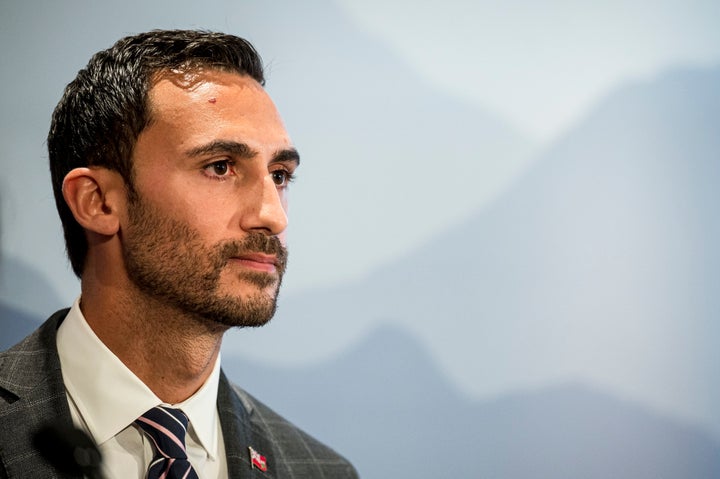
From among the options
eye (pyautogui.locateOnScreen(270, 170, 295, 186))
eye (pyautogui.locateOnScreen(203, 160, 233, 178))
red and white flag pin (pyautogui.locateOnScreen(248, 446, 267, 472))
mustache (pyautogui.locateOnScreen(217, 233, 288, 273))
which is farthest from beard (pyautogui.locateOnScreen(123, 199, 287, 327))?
red and white flag pin (pyautogui.locateOnScreen(248, 446, 267, 472))

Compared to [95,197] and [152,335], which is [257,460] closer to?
[152,335]

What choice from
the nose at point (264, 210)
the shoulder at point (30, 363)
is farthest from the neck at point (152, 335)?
the nose at point (264, 210)

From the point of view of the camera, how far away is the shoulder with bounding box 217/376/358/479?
200 centimetres

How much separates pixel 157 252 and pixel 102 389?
302 millimetres

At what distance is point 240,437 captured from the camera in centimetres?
189

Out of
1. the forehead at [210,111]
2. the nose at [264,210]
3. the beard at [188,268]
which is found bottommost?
the beard at [188,268]

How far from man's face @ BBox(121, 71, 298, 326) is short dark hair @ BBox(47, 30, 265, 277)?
4cm

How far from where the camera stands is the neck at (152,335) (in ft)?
5.68

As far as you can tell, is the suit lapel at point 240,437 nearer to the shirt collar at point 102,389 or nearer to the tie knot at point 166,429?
the shirt collar at point 102,389

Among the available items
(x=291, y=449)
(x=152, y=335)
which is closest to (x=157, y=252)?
(x=152, y=335)

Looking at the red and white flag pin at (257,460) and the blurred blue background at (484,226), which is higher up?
the blurred blue background at (484,226)

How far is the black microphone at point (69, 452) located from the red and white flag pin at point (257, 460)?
1.91 feet

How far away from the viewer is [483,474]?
2553 millimetres

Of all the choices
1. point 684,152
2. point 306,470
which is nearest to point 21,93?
point 306,470
